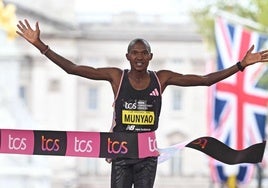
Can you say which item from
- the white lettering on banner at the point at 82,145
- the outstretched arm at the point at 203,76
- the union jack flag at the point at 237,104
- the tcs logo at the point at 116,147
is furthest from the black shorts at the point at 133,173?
the union jack flag at the point at 237,104

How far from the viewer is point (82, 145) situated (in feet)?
40.3

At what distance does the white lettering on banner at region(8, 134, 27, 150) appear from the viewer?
1229 cm

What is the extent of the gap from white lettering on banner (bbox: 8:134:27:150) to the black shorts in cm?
70

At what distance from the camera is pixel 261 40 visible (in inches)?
1404

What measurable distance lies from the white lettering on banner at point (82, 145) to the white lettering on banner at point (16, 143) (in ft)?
1.28

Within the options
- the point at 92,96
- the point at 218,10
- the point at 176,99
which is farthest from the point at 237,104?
the point at 176,99

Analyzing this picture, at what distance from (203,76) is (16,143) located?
4.91ft

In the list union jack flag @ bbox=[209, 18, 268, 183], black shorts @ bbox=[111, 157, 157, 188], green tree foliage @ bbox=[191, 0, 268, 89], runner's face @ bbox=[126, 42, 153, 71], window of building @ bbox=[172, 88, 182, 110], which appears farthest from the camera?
window of building @ bbox=[172, 88, 182, 110]

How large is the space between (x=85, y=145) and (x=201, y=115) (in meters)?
130

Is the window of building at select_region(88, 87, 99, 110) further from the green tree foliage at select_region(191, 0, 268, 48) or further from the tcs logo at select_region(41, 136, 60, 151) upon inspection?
the tcs logo at select_region(41, 136, 60, 151)

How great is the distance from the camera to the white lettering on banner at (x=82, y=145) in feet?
40.2

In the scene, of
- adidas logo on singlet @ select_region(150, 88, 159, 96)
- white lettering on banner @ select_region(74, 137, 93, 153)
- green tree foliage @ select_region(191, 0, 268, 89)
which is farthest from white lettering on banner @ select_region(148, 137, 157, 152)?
green tree foliage @ select_region(191, 0, 268, 89)

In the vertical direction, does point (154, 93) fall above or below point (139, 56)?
below

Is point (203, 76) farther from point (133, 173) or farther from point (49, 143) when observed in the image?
point (49, 143)
